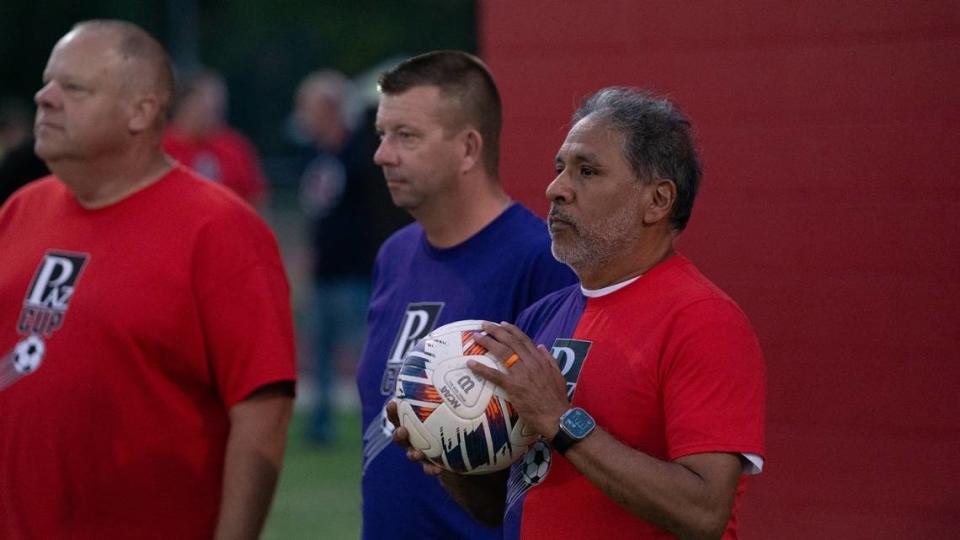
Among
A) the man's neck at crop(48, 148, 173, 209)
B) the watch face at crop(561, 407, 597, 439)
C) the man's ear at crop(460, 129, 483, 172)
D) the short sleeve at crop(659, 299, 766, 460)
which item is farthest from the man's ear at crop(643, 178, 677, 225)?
the man's neck at crop(48, 148, 173, 209)

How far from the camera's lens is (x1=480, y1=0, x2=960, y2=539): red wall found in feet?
14.6

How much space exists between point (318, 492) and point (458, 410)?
19.8ft

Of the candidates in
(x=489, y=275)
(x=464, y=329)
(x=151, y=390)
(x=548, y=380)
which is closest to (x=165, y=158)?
(x=151, y=390)

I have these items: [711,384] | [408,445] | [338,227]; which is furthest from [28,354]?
[338,227]

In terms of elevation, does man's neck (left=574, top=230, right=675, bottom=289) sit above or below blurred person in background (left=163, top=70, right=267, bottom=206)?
above

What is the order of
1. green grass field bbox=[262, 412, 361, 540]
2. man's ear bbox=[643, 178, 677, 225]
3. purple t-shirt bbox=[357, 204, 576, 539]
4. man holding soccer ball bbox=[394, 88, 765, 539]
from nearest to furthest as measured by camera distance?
man holding soccer ball bbox=[394, 88, 765, 539]
man's ear bbox=[643, 178, 677, 225]
purple t-shirt bbox=[357, 204, 576, 539]
green grass field bbox=[262, 412, 361, 540]

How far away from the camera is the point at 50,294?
14.1ft

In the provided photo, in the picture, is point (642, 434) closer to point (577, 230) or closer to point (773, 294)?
point (577, 230)

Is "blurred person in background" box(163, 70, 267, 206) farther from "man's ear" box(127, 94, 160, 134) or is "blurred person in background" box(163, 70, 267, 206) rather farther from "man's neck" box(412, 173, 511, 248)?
"man's neck" box(412, 173, 511, 248)

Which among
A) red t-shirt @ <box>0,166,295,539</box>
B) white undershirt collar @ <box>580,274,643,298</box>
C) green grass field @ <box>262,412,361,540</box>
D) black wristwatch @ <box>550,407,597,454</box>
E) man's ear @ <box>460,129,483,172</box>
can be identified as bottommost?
green grass field @ <box>262,412,361,540</box>

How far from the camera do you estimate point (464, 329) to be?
133 inches

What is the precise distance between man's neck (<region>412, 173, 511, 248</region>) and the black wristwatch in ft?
4.41

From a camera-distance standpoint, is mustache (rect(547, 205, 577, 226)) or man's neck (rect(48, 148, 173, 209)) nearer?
mustache (rect(547, 205, 577, 226))

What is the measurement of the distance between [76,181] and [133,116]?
0.86 feet
